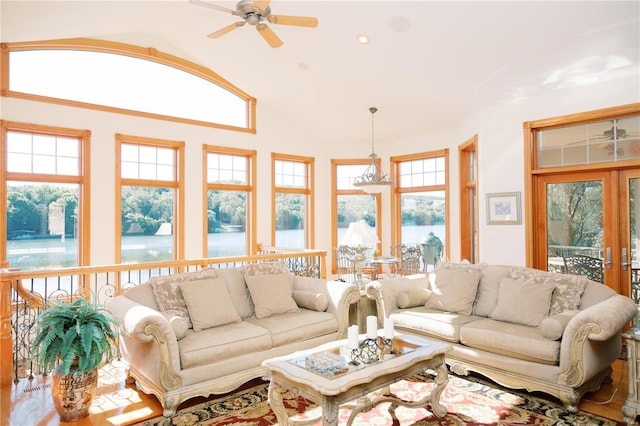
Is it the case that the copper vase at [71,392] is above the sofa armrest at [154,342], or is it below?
below

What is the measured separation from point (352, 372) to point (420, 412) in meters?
0.95

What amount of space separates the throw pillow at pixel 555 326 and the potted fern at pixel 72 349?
11.0 feet

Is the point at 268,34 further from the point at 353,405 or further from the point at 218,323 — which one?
the point at 353,405

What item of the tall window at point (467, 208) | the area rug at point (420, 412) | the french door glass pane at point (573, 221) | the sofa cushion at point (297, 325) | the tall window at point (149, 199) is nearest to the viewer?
the area rug at point (420, 412)

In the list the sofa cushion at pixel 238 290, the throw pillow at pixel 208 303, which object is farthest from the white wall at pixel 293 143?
the throw pillow at pixel 208 303

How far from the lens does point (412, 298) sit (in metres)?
4.70

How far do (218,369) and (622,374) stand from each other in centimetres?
362

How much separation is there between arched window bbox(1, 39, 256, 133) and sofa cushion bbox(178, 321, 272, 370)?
4.28 m

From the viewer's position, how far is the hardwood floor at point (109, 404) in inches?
123

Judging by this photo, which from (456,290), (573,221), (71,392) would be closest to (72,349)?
Answer: (71,392)

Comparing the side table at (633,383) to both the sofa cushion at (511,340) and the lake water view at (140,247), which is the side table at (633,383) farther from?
the lake water view at (140,247)

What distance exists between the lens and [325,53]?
6.12 m

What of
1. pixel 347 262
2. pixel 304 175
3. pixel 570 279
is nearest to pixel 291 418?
pixel 570 279

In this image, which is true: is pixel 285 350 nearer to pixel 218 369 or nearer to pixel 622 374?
pixel 218 369
